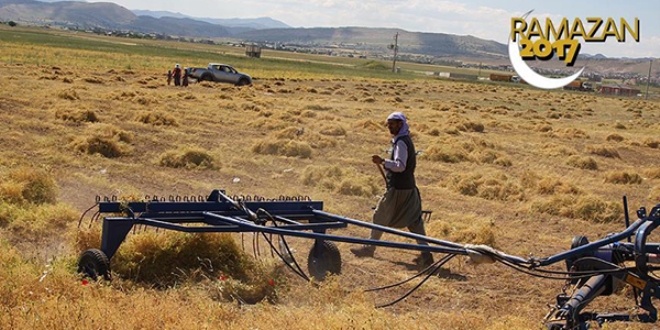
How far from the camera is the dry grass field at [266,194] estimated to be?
20.2 feet

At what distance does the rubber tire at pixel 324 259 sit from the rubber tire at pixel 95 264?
2.25 m

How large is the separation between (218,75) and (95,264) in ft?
131

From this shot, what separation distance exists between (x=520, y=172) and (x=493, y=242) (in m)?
8.52

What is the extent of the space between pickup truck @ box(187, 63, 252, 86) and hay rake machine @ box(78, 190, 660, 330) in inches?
1487

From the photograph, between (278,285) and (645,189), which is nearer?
(278,285)

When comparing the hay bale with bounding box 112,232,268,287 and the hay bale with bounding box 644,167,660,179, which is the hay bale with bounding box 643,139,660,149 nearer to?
the hay bale with bounding box 644,167,660,179

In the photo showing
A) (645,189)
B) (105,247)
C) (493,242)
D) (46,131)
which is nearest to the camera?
(105,247)

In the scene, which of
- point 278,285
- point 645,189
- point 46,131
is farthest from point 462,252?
point 46,131

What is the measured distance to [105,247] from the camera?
23.2 ft

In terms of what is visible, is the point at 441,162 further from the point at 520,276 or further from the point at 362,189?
the point at 520,276

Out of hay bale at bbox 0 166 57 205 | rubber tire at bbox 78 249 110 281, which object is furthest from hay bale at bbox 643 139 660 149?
rubber tire at bbox 78 249 110 281

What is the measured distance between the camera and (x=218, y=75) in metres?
45.9

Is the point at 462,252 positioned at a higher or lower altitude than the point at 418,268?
higher

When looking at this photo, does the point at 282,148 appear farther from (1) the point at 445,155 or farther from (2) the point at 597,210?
(2) the point at 597,210
